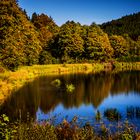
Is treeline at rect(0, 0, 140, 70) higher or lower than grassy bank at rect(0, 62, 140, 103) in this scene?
higher

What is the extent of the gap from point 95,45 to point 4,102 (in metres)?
62.1

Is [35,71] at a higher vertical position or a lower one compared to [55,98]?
higher

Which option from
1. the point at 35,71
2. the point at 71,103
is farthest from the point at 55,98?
the point at 35,71

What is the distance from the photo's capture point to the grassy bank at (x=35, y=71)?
144ft

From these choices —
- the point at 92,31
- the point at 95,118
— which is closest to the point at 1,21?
the point at 95,118

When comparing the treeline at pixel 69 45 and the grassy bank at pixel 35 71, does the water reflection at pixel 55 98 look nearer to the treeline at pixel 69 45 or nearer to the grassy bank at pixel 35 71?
the grassy bank at pixel 35 71

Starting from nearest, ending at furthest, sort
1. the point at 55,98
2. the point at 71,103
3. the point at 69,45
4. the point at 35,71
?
the point at 71,103
the point at 55,98
the point at 35,71
the point at 69,45

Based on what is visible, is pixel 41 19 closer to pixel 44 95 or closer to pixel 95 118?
pixel 44 95

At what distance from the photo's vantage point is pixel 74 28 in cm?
9681

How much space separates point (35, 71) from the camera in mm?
69062

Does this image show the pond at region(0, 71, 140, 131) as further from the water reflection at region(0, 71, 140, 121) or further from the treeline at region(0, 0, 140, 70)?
the treeline at region(0, 0, 140, 70)

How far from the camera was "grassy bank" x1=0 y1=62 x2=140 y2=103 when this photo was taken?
Answer: 43900mm

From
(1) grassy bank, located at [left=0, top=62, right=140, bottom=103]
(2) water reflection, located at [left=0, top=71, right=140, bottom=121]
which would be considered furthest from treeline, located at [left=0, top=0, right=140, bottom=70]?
(2) water reflection, located at [left=0, top=71, right=140, bottom=121]

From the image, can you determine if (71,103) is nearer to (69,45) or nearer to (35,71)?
(35,71)
